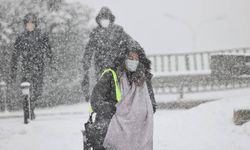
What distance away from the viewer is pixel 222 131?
7828mm

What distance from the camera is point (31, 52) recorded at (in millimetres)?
9609

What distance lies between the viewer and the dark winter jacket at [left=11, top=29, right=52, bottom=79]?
9578mm

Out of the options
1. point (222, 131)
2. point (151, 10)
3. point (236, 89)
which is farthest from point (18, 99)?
point (151, 10)

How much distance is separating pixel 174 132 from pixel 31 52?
3.33 meters

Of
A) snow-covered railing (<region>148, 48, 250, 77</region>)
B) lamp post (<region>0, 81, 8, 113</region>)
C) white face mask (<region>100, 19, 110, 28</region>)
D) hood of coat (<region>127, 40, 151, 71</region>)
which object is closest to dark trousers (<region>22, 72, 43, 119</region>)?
white face mask (<region>100, 19, 110, 28</region>)

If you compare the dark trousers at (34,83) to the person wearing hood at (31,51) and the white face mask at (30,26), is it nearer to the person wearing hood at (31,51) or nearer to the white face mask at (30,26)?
the person wearing hood at (31,51)

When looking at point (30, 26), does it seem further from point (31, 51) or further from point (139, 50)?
point (139, 50)

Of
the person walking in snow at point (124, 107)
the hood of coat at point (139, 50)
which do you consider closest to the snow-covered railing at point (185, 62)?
the hood of coat at point (139, 50)

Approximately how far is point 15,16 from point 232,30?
5062 centimetres

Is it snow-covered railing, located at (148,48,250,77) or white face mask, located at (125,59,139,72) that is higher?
white face mask, located at (125,59,139,72)

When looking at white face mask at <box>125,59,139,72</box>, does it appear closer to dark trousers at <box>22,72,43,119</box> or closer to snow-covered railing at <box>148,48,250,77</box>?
dark trousers at <box>22,72,43,119</box>

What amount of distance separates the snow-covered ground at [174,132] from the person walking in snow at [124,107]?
8.25 ft

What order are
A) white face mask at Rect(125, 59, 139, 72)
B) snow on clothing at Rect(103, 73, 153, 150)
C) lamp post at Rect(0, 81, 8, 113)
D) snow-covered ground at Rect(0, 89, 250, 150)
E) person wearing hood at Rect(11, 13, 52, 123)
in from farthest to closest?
1. lamp post at Rect(0, 81, 8, 113)
2. person wearing hood at Rect(11, 13, 52, 123)
3. snow-covered ground at Rect(0, 89, 250, 150)
4. white face mask at Rect(125, 59, 139, 72)
5. snow on clothing at Rect(103, 73, 153, 150)

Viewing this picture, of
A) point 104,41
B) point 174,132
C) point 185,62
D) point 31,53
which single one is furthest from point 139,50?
point 185,62
